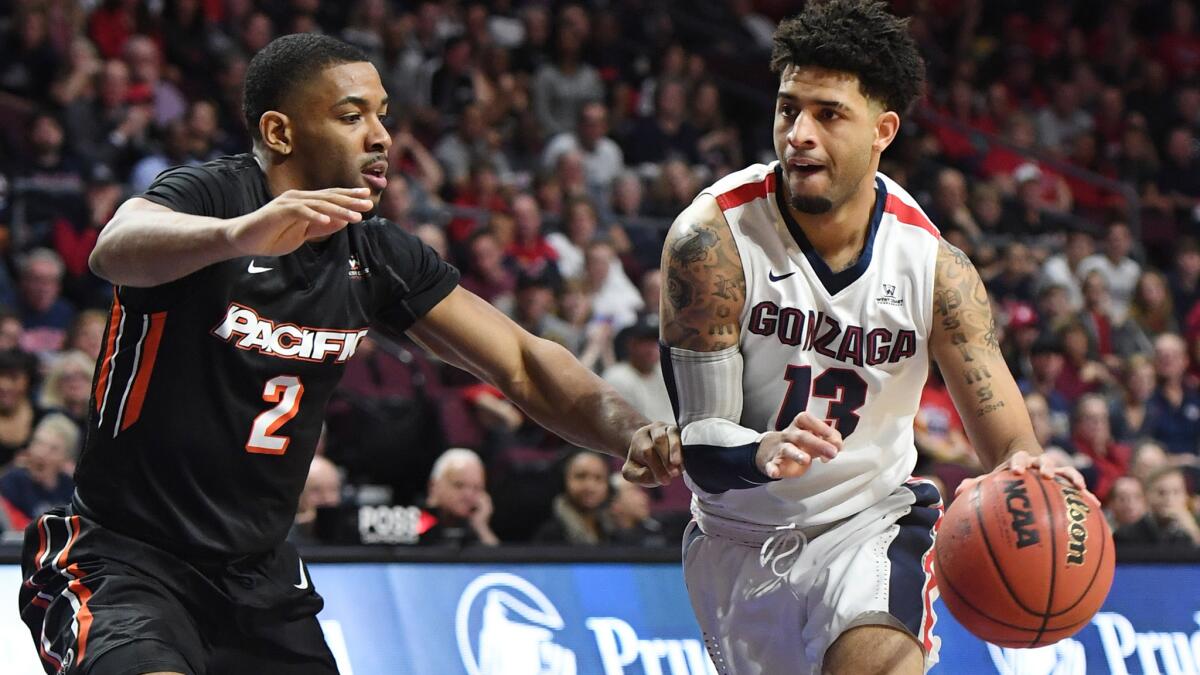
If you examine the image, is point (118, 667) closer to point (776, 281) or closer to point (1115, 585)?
point (776, 281)

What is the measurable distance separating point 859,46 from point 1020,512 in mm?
1230

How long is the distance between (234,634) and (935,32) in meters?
14.8

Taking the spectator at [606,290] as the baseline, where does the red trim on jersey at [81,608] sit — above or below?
above

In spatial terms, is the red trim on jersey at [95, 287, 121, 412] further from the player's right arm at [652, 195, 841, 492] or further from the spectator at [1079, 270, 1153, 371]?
the spectator at [1079, 270, 1153, 371]

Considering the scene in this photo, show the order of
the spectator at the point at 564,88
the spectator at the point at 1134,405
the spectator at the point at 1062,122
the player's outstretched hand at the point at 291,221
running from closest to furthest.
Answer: the player's outstretched hand at the point at 291,221
the spectator at the point at 1134,405
the spectator at the point at 564,88
the spectator at the point at 1062,122

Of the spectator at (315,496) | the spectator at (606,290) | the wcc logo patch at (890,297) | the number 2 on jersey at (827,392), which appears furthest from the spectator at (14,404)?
the wcc logo patch at (890,297)

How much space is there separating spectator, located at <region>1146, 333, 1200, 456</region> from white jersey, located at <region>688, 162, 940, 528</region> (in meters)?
7.07

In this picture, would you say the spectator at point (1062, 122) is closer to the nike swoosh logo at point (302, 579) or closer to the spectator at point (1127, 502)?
the spectator at point (1127, 502)

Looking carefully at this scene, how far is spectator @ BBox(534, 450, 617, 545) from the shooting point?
771 cm

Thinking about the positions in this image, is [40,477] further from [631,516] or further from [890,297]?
[890,297]

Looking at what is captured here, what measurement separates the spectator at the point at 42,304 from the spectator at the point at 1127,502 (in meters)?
5.79

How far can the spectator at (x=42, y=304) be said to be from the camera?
8898 millimetres

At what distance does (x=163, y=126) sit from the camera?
10570 mm

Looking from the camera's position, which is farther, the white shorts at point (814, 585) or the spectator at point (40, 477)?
the spectator at point (40, 477)
